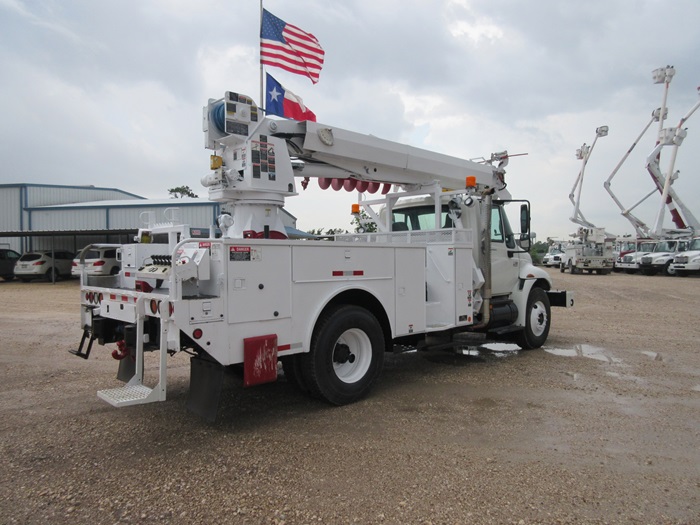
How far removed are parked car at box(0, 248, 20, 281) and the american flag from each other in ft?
81.3

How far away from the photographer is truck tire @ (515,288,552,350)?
819cm

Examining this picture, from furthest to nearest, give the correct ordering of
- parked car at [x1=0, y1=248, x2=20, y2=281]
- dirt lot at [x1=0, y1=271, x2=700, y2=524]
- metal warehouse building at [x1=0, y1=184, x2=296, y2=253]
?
metal warehouse building at [x1=0, y1=184, x2=296, y2=253] < parked car at [x1=0, y1=248, x2=20, y2=281] < dirt lot at [x1=0, y1=271, x2=700, y2=524]

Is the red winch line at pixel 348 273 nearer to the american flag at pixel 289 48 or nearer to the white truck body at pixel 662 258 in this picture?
the american flag at pixel 289 48

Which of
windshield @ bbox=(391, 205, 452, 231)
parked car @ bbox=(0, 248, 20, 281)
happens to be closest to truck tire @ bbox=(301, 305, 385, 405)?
windshield @ bbox=(391, 205, 452, 231)

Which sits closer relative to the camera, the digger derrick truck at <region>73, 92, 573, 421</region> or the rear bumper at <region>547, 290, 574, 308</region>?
the digger derrick truck at <region>73, 92, 573, 421</region>


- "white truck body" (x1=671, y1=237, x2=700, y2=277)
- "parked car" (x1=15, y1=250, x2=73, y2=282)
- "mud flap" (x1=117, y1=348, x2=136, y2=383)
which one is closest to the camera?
"mud flap" (x1=117, y1=348, x2=136, y2=383)

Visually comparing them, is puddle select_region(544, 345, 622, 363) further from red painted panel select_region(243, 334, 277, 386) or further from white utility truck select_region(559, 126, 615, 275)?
white utility truck select_region(559, 126, 615, 275)

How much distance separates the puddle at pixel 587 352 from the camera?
25.3 ft

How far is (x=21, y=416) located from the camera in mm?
4930

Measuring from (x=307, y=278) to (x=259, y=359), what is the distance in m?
0.90

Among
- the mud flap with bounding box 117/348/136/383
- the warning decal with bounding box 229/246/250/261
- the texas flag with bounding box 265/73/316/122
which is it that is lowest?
the mud flap with bounding box 117/348/136/383

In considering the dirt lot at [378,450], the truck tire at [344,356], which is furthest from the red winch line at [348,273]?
the dirt lot at [378,450]

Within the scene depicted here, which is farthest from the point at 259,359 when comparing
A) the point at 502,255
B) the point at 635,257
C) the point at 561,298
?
the point at 635,257

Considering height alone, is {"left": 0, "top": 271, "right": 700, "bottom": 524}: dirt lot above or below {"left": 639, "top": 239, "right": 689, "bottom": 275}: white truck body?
below
